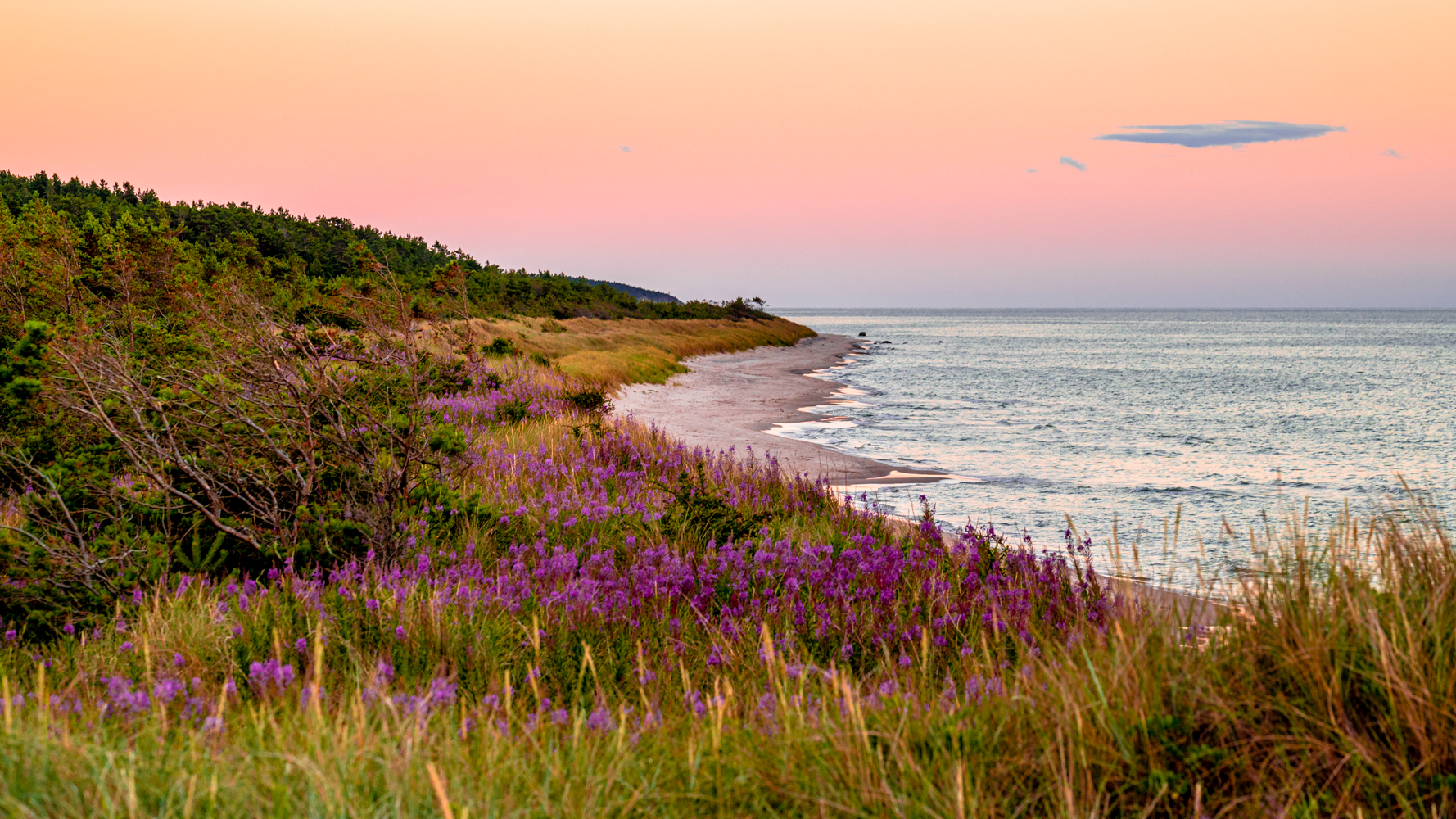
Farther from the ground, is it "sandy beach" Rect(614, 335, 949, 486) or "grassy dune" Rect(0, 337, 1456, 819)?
"grassy dune" Rect(0, 337, 1456, 819)

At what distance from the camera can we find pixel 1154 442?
68.5 ft

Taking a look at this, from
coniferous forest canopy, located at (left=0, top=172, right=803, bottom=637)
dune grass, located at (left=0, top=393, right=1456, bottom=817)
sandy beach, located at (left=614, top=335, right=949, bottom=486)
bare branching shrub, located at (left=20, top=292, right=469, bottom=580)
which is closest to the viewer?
dune grass, located at (left=0, top=393, right=1456, bottom=817)

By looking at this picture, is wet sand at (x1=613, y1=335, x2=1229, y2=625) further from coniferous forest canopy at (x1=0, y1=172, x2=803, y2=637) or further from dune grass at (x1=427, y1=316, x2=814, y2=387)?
coniferous forest canopy at (x1=0, y1=172, x2=803, y2=637)

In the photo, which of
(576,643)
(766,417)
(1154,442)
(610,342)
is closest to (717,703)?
(576,643)

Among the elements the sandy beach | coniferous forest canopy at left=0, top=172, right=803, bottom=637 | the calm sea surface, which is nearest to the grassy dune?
coniferous forest canopy at left=0, top=172, right=803, bottom=637

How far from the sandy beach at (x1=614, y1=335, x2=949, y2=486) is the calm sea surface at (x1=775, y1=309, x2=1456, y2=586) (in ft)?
2.86

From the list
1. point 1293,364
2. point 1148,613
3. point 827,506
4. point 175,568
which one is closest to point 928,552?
point 827,506

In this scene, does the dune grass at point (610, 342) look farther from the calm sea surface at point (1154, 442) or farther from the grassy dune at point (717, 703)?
the calm sea surface at point (1154, 442)

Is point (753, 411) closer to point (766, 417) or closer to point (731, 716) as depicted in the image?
point (766, 417)

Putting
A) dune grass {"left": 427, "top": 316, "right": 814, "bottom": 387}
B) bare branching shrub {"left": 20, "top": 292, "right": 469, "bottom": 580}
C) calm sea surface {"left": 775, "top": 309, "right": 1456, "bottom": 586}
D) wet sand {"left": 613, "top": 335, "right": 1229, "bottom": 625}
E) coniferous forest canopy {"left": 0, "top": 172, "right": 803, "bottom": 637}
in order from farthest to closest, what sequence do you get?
dune grass {"left": 427, "top": 316, "right": 814, "bottom": 387}, calm sea surface {"left": 775, "top": 309, "right": 1456, "bottom": 586}, wet sand {"left": 613, "top": 335, "right": 1229, "bottom": 625}, bare branching shrub {"left": 20, "top": 292, "right": 469, "bottom": 580}, coniferous forest canopy {"left": 0, "top": 172, "right": 803, "bottom": 637}

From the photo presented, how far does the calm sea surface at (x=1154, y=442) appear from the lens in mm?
12461

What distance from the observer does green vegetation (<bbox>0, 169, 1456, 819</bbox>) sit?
2736 mm

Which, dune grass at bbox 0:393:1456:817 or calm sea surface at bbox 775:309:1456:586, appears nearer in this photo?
dune grass at bbox 0:393:1456:817

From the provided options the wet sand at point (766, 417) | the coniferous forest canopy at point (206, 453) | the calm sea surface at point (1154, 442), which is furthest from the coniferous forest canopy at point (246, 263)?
the calm sea surface at point (1154, 442)
